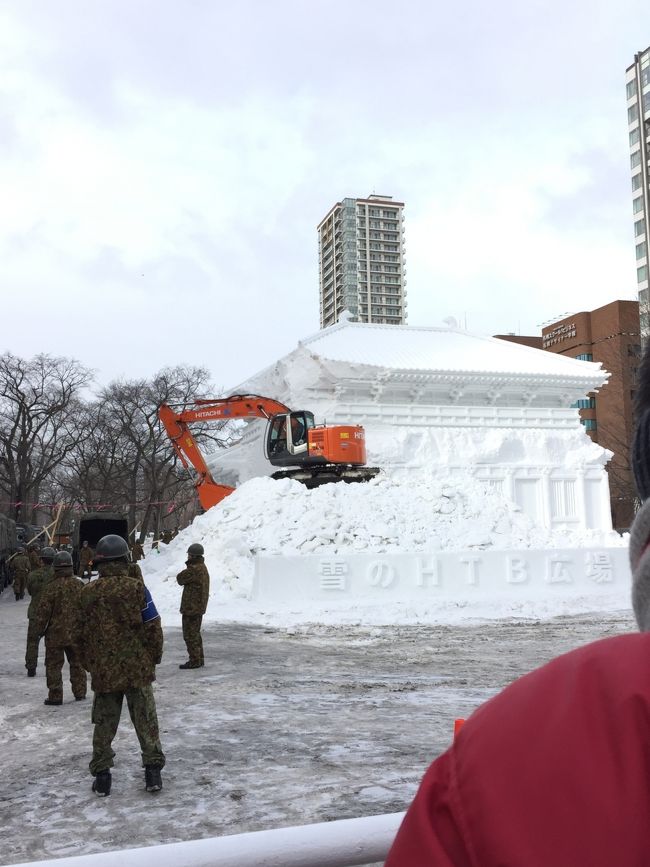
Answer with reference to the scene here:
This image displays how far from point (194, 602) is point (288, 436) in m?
11.5

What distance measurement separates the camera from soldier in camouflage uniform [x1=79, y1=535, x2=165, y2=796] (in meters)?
5.38

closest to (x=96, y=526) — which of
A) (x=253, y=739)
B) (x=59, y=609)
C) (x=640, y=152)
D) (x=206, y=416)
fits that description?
(x=206, y=416)

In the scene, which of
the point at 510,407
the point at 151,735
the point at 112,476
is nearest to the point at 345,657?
the point at 151,735

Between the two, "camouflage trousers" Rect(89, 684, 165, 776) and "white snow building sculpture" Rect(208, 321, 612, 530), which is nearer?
"camouflage trousers" Rect(89, 684, 165, 776)

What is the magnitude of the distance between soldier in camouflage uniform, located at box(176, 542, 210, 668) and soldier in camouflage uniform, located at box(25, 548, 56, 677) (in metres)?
1.69

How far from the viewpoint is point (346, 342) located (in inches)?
1213

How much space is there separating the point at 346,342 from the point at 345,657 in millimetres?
20819

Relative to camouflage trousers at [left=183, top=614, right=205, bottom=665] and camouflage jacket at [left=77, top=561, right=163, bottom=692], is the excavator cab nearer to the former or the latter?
camouflage trousers at [left=183, top=614, right=205, bottom=665]

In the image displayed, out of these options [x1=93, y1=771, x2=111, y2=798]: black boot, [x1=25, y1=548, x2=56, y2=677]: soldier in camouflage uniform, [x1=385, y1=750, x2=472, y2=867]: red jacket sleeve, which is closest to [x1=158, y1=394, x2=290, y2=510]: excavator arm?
[x1=25, y1=548, x2=56, y2=677]: soldier in camouflage uniform

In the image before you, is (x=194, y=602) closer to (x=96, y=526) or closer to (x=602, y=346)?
(x=96, y=526)

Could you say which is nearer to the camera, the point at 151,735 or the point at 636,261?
the point at 151,735

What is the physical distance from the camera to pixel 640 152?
204 ft

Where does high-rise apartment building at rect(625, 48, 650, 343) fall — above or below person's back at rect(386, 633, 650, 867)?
above

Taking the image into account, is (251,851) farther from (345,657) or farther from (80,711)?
(345,657)
